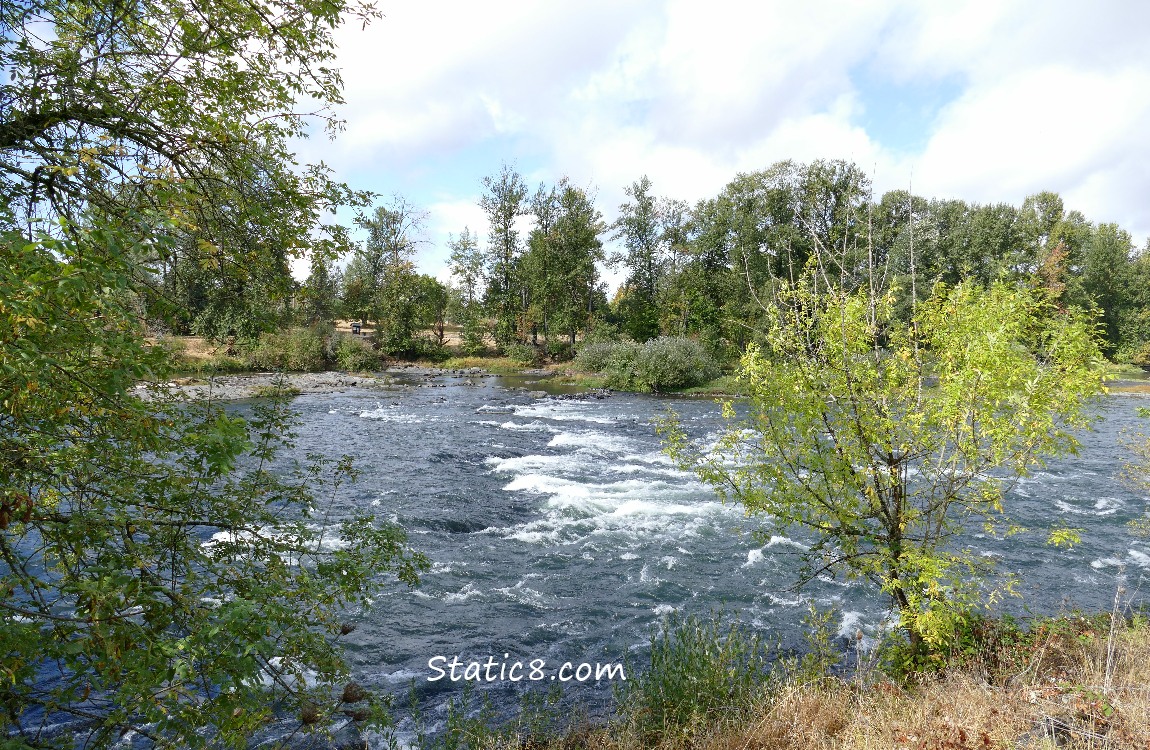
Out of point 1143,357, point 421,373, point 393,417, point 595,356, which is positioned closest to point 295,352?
point 421,373

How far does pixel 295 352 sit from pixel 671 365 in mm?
27106

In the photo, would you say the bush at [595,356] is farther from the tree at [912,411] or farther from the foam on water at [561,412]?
the tree at [912,411]

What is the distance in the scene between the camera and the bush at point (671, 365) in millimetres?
40125

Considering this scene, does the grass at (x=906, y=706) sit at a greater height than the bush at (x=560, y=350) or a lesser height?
lesser

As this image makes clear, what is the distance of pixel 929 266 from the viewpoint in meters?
50.3

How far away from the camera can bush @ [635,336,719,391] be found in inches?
1580

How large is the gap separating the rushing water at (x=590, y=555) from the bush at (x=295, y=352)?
2176cm

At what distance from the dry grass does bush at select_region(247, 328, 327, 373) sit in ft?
132

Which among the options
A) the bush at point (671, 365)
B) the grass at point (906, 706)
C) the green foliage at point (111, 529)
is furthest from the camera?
the bush at point (671, 365)

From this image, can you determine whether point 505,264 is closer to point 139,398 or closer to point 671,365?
point 671,365

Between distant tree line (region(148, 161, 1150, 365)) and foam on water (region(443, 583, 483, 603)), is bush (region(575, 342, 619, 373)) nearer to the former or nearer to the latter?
distant tree line (region(148, 161, 1150, 365))

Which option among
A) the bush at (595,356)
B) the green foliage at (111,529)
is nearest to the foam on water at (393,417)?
the bush at (595,356)

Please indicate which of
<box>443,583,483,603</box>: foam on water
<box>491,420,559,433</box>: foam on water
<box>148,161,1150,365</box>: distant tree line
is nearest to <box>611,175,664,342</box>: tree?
<box>148,161,1150,365</box>: distant tree line

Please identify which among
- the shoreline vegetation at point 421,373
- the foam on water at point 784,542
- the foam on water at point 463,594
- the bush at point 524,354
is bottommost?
the foam on water at point 463,594
